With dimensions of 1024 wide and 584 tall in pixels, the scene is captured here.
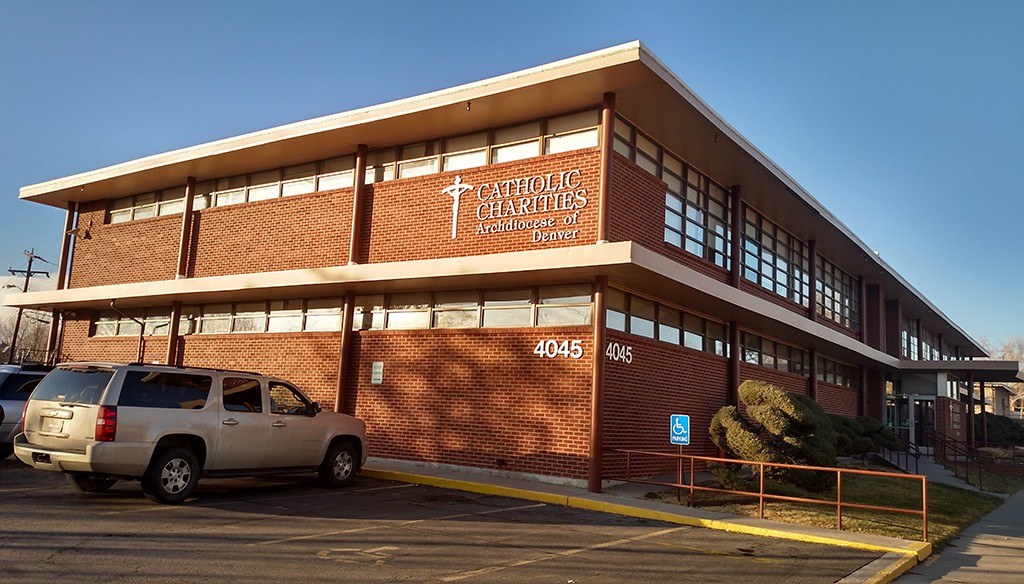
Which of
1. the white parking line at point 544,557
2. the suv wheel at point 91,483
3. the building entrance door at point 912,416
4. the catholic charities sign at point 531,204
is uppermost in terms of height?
the catholic charities sign at point 531,204

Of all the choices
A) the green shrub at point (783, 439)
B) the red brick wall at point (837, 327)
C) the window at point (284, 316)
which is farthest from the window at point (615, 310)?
the red brick wall at point (837, 327)

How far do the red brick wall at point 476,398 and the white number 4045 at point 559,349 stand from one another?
97mm

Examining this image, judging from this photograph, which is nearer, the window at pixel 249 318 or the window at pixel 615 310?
the window at pixel 615 310

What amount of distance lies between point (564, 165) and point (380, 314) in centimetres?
564

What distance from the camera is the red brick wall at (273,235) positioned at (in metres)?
18.6

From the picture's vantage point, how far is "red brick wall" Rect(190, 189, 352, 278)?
18641 millimetres

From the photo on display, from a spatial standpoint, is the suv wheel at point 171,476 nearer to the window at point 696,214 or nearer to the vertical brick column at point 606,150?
the vertical brick column at point 606,150

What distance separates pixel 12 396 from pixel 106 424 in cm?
600

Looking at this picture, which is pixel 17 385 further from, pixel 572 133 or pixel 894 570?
pixel 894 570

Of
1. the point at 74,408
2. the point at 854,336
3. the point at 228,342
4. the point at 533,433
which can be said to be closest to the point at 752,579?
the point at 533,433

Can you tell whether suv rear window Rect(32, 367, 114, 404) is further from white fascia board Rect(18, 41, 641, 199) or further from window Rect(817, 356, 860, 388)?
window Rect(817, 356, 860, 388)

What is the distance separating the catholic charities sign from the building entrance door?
78.1 ft

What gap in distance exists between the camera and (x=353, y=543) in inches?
350

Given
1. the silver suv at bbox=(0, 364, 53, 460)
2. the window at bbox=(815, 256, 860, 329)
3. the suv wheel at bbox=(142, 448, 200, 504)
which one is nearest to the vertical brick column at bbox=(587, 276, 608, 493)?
the suv wheel at bbox=(142, 448, 200, 504)
